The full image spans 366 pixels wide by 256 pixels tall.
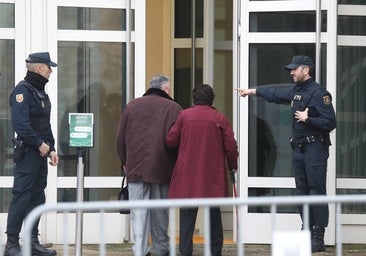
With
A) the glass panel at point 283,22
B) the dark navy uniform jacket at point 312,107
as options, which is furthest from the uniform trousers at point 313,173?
the glass panel at point 283,22

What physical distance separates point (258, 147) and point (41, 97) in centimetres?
245

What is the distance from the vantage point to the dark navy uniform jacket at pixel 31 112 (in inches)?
339

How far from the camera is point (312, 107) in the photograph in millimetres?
9078

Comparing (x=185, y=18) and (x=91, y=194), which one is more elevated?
(x=185, y=18)

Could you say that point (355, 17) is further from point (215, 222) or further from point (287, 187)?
point (215, 222)

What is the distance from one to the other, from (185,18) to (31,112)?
3.34 meters

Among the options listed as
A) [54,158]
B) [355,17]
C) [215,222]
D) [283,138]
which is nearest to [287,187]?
[283,138]

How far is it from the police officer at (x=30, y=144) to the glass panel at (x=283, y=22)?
227 cm

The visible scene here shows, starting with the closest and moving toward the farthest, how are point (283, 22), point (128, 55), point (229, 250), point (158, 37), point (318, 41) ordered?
point (229, 250), point (318, 41), point (283, 22), point (128, 55), point (158, 37)

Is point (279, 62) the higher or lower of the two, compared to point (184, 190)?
higher

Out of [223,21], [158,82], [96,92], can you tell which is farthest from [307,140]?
[223,21]

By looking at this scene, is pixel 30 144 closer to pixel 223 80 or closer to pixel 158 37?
pixel 158 37

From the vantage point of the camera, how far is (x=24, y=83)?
8766 mm

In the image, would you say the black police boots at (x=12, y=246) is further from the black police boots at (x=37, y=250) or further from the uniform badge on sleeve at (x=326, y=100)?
the uniform badge on sleeve at (x=326, y=100)
